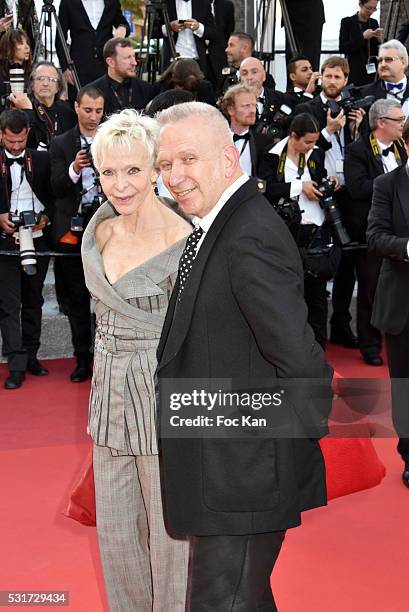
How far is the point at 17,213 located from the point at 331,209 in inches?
80.3

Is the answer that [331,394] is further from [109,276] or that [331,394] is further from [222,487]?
[109,276]

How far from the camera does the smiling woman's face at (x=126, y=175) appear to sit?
8.73ft

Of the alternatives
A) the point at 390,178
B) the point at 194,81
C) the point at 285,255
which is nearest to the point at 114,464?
the point at 285,255

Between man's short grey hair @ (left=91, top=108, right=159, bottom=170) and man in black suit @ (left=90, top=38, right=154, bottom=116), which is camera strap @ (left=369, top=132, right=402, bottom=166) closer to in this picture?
man in black suit @ (left=90, top=38, right=154, bottom=116)

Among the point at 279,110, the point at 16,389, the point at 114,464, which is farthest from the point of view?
the point at 279,110

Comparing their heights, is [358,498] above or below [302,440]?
below

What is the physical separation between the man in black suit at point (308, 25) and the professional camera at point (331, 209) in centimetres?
380

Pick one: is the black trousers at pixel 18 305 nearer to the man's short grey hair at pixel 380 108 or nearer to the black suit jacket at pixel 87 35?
the man's short grey hair at pixel 380 108

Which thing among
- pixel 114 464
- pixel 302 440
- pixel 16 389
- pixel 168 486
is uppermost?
pixel 302 440

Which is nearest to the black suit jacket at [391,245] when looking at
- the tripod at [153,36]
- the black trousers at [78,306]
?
the black trousers at [78,306]

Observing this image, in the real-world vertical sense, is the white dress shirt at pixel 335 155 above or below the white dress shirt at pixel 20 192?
above

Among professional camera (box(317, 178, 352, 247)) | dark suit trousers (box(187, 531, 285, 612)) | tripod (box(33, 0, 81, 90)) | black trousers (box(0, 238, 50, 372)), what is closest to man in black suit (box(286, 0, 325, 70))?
tripod (box(33, 0, 81, 90))

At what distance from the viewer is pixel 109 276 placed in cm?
274

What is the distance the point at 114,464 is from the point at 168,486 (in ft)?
1.63
